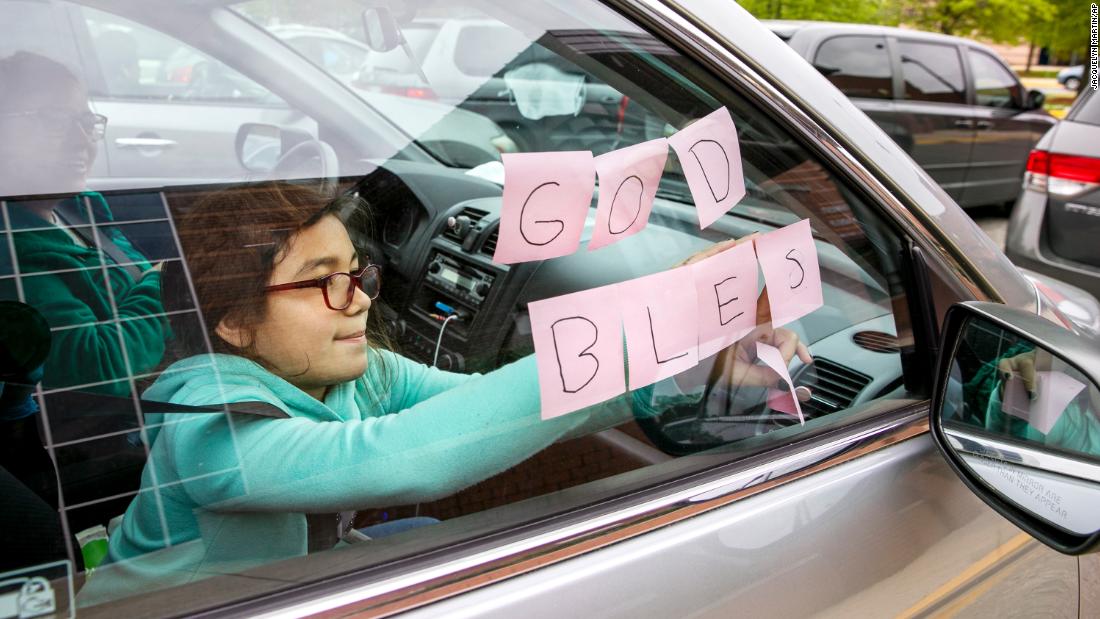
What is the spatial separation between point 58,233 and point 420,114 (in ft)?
4.43

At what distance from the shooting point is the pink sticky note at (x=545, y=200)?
1.06 m

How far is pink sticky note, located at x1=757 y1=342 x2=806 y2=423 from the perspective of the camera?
1312mm

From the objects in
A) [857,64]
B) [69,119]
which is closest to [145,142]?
[69,119]

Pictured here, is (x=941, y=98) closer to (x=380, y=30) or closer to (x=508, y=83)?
(x=508, y=83)

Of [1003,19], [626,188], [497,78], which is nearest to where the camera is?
[626,188]

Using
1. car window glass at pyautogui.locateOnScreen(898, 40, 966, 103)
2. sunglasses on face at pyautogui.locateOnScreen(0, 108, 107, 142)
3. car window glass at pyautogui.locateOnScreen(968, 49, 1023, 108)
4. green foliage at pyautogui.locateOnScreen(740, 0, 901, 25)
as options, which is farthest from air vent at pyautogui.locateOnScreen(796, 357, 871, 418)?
green foliage at pyautogui.locateOnScreen(740, 0, 901, 25)

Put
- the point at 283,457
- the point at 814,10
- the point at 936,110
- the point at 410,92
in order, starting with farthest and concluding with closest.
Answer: the point at 814,10 < the point at 936,110 < the point at 410,92 < the point at 283,457

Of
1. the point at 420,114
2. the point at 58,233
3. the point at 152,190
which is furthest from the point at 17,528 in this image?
the point at 420,114

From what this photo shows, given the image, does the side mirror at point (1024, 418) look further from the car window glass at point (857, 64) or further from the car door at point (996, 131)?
the car door at point (996, 131)

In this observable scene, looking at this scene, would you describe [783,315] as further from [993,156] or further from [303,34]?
[993,156]

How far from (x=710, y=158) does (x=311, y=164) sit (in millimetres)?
865

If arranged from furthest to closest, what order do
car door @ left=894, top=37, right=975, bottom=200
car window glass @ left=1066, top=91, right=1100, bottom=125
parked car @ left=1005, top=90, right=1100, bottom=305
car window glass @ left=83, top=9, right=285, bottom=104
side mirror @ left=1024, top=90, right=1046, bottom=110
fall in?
1. side mirror @ left=1024, top=90, right=1046, bottom=110
2. car door @ left=894, top=37, right=975, bottom=200
3. car window glass @ left=1066, top=91, right=1100, bottom=125
4. parked car @ left=1005, top=90, right=1100, bottom=305
5. car window glass @ left=83, top=9, right=285, bottom=104

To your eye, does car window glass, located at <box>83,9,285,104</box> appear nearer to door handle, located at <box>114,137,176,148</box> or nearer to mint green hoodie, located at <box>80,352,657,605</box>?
door handle, located at <box>114,137,176,148</box>

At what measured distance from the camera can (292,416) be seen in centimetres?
111
